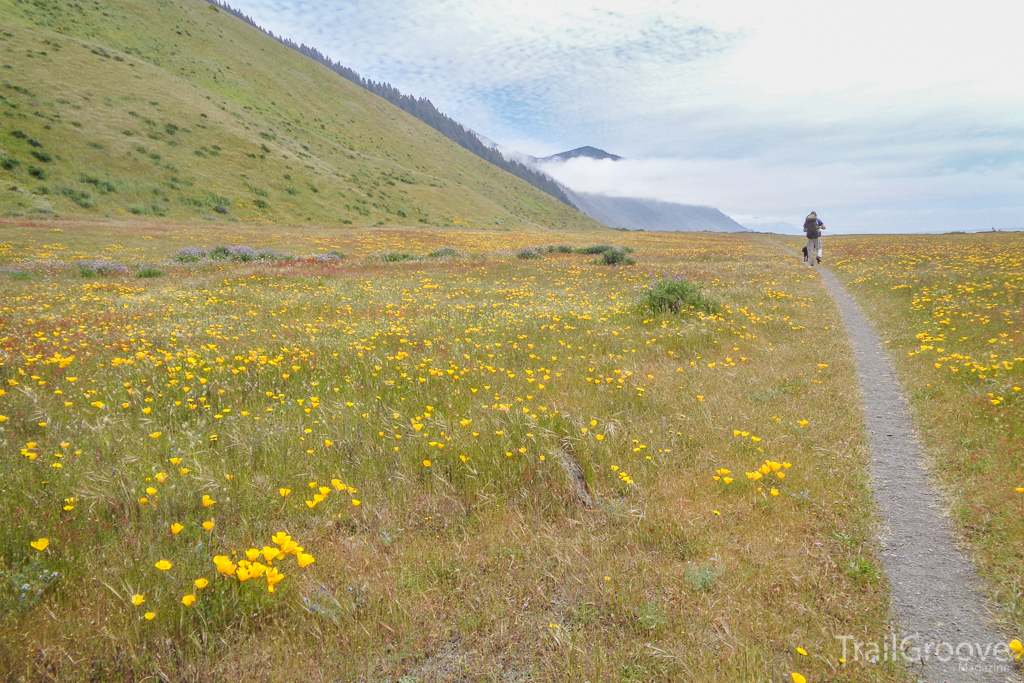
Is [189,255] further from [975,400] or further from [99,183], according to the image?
[99,183]

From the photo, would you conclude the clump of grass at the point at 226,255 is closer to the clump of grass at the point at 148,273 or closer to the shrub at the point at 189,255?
the shrub at the point at 189,255

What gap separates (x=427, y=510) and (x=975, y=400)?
739 cm

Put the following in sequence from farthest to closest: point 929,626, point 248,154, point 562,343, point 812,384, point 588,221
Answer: point 588,221 → point 248,154 → point 562,343 → point 812,384 → point 929,626

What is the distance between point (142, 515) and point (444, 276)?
18542mm

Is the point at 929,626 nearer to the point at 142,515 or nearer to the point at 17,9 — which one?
the point at 142,515

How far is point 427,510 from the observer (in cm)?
388

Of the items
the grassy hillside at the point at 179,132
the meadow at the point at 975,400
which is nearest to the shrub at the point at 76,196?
the grassy hillside at the point at 179,132

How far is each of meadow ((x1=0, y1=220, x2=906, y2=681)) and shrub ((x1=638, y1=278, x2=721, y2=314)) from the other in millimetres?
2913

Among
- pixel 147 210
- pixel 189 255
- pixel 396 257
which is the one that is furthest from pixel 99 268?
pixel 147 210

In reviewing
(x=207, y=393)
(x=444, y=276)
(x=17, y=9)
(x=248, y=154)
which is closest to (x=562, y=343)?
(x=207, y=393)

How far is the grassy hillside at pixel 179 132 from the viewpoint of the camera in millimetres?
46031

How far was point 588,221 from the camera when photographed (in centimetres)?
18562

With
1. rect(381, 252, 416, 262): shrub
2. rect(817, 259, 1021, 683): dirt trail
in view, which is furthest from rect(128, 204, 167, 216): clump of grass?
rect(817, 259, 1021, 683): dirt trail

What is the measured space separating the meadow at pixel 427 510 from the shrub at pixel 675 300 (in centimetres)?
291
